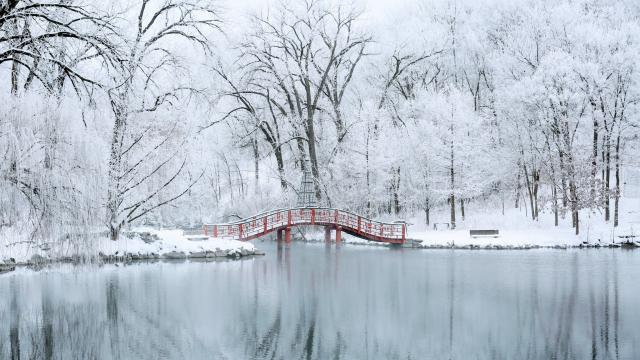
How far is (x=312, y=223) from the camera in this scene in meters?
36.2

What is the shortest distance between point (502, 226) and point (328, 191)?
10466mm

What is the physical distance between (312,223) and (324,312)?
2144 cm

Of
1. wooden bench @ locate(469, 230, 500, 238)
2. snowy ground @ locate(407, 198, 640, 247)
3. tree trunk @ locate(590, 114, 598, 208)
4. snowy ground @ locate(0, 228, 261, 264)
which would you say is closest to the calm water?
snowy ground @ locate(0, 228, 261, 264)

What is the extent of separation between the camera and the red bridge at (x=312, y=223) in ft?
109

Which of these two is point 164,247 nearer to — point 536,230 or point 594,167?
point 536,230

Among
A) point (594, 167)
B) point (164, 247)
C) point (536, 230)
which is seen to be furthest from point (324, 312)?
point (536, 230)

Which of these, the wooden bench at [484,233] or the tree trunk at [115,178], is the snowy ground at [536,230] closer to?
the wooden bench at [484,233]

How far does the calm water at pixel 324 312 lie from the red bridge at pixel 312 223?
8491 millimetres

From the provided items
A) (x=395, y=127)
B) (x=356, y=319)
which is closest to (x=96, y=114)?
(x=356, y=319)

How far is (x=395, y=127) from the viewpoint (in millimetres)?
46656

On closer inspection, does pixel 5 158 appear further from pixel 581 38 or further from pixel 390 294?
pixel 581 38

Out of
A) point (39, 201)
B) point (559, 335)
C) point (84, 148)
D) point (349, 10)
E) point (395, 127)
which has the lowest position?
point (559, 335)

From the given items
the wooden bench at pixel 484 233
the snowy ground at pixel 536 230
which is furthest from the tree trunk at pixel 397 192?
the wooden bench at pixel 484 233

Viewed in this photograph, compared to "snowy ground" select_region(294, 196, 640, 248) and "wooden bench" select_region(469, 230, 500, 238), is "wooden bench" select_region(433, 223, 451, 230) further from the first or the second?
"wooden bench" select_region(469, 230, 500, 238)
